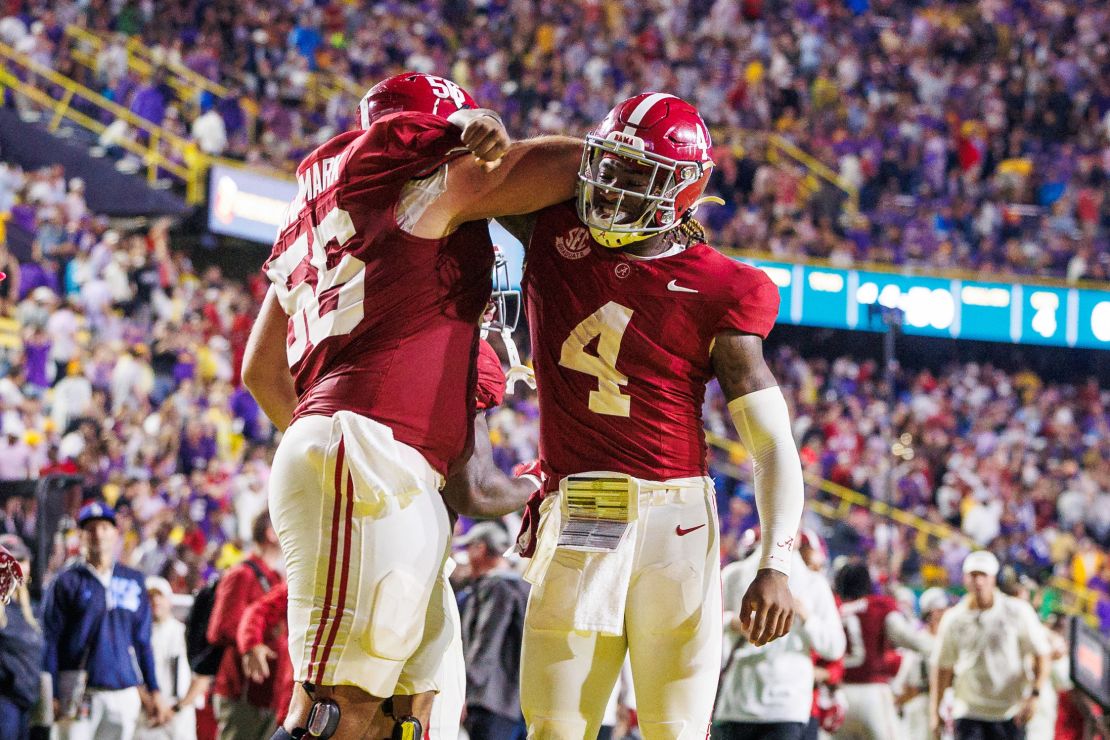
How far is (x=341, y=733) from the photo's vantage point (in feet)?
11.3

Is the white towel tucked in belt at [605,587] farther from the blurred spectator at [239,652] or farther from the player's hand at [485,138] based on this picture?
the blurred spectator at [239,652]

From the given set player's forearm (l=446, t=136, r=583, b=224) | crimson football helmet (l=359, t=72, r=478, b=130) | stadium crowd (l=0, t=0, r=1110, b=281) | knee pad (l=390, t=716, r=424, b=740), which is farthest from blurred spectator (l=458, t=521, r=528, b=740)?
stadium crowd (l=0, t=0, r=1110, b=281)

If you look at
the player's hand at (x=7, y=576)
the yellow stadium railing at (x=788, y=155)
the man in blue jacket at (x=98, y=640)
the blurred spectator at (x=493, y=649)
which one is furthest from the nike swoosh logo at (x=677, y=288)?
the yellow stadium railing at (x=788, y=155)

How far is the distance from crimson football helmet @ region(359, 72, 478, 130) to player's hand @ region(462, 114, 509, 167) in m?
0.57

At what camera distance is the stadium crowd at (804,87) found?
19781 mm

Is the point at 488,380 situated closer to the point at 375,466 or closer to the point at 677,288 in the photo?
the point at 677,288

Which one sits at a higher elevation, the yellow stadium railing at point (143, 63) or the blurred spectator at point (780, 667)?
the yellow stadium railing at point (143, 63)

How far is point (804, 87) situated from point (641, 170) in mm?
20325

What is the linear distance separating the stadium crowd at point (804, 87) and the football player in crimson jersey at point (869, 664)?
1156 cm

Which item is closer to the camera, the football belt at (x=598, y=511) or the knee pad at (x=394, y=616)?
the knee pad at (x=394, y=616)

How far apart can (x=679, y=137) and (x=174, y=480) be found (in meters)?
8.91

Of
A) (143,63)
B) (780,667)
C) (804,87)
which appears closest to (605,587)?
(780,667)

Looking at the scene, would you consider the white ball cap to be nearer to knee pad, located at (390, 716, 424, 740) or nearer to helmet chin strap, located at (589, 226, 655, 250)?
helmet chin strap, located at (589, 226, 655, 250)

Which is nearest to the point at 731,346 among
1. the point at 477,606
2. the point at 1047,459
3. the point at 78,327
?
the point at 477,606
